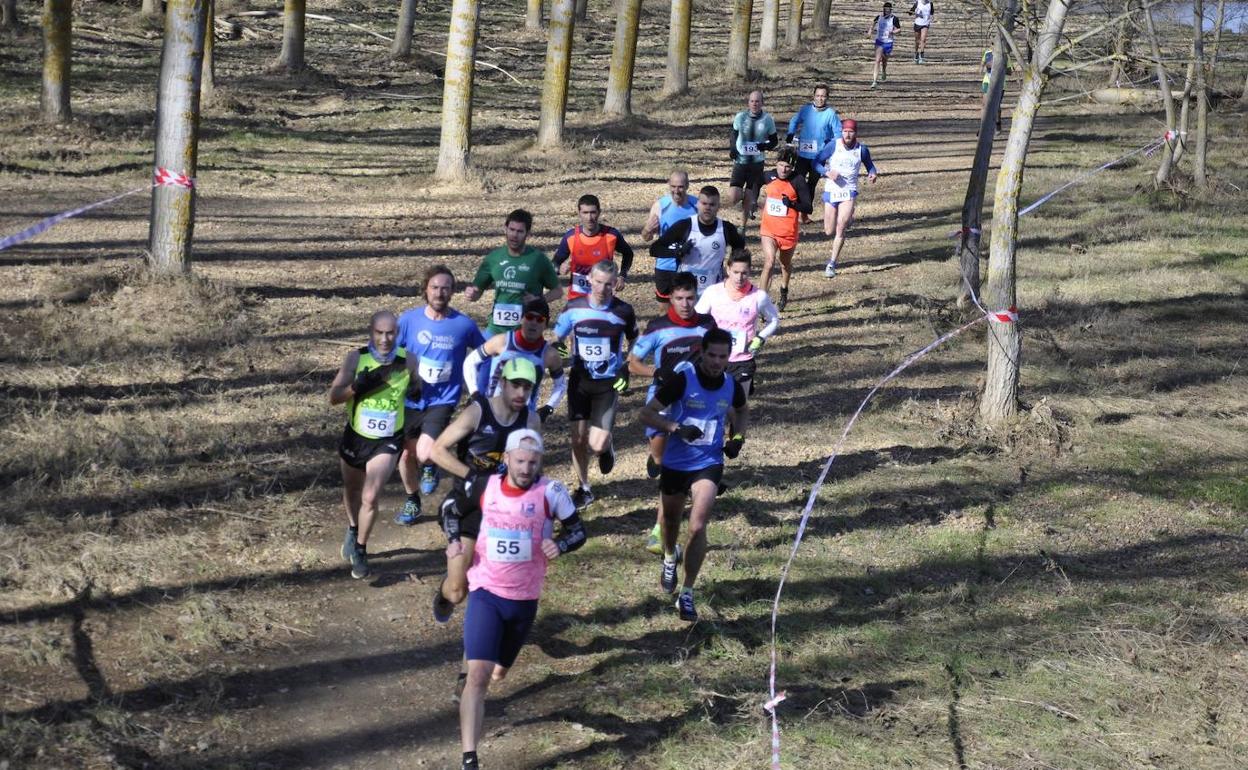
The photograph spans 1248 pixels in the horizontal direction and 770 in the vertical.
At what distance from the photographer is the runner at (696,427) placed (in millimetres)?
8000

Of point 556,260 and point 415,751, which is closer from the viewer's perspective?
point 415,751

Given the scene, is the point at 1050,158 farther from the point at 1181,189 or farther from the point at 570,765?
the point at 570,765

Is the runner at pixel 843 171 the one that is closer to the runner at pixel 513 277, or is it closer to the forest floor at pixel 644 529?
the forest floor at pixel 644 529

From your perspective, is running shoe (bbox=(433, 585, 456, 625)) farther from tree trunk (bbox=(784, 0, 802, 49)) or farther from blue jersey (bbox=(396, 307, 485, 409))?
tree trunk (bbox=(784, 0, 802, 49))

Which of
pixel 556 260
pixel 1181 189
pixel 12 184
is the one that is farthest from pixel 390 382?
pixel 1181 189

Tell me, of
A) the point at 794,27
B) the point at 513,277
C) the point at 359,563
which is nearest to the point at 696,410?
the point at 359,563

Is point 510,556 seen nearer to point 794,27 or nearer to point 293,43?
point 293,43

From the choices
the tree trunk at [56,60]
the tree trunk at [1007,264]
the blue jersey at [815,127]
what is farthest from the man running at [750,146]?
the tree trunk at [56,60]

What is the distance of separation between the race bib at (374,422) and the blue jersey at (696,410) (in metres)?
1.73

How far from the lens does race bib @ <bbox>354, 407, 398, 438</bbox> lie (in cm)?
820

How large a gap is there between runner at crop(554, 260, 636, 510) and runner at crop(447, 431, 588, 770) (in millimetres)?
2950

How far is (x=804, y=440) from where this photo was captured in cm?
1157

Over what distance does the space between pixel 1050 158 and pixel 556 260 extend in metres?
17.6

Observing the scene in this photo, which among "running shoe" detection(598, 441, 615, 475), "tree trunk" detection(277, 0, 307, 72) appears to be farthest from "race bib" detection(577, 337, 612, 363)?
"tree trunk" detection(277, 0, 307, 72)
